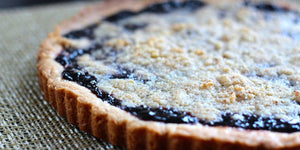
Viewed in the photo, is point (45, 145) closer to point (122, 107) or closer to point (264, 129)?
point (122, 107)

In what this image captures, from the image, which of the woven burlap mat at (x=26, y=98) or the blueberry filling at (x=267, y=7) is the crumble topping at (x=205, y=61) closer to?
the blueberry filling at (x=267, y=7)

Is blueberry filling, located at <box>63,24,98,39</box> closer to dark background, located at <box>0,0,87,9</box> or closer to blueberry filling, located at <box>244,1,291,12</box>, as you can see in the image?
blueberry filling, located at <box>244,1,291,12</box>

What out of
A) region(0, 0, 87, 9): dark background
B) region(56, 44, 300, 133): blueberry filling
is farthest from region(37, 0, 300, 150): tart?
region(0, 0, 87, 9): dark background

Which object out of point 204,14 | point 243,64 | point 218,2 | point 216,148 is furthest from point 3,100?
point 218,2

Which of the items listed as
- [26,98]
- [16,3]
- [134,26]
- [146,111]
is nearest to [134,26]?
[134,26]

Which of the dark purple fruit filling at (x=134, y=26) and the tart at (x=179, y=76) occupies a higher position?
the dark purple fruit filling at (x=134, y=26)

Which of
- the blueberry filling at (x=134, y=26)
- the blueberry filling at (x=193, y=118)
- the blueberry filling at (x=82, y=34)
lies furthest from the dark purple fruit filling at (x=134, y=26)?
the blueberry filling at (x=193, y=118)

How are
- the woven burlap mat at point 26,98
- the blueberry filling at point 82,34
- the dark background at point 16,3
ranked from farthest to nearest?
the dark background at point 16,3
the blueberry filling at point 82,34
the woven burlap mat at point 26,98

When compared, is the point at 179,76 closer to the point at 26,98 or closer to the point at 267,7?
the point at 26,98
